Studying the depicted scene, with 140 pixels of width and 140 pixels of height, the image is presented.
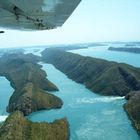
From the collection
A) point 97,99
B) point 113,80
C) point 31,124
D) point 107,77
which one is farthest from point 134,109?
point 107,77

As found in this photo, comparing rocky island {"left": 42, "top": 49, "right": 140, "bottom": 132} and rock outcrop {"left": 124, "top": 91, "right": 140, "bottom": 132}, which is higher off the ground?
rock outcrop {"left": 124, "top": 91, "right": 140, "bottom": 132}

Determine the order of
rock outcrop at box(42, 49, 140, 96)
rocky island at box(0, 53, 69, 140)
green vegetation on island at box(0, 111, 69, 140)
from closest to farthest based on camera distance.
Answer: green vegetation on island at box(0, 111, 69, 140)
rocky island at box(0, 53, 69, 140)
rock outcrop at box(42, 49, 140, 96)

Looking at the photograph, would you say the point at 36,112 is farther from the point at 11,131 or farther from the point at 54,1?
the point at 54,1

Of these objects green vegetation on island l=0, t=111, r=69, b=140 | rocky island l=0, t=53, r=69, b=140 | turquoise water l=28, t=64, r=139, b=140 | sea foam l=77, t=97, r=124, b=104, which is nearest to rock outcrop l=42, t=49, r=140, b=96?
sea foam l=77, t=97, r=124, b=104

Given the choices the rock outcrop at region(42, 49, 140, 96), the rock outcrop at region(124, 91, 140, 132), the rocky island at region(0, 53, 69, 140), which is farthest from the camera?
the rock outcrop at region(42, 49, 140, 96)

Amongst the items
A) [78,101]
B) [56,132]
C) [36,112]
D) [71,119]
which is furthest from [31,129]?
[78,101]

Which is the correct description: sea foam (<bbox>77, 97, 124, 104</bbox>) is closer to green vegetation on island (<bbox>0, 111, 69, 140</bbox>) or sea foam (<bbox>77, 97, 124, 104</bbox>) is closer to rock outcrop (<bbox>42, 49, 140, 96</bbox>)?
rock outcrop (<bbox>42, 49, 140, 96</bbox>)
